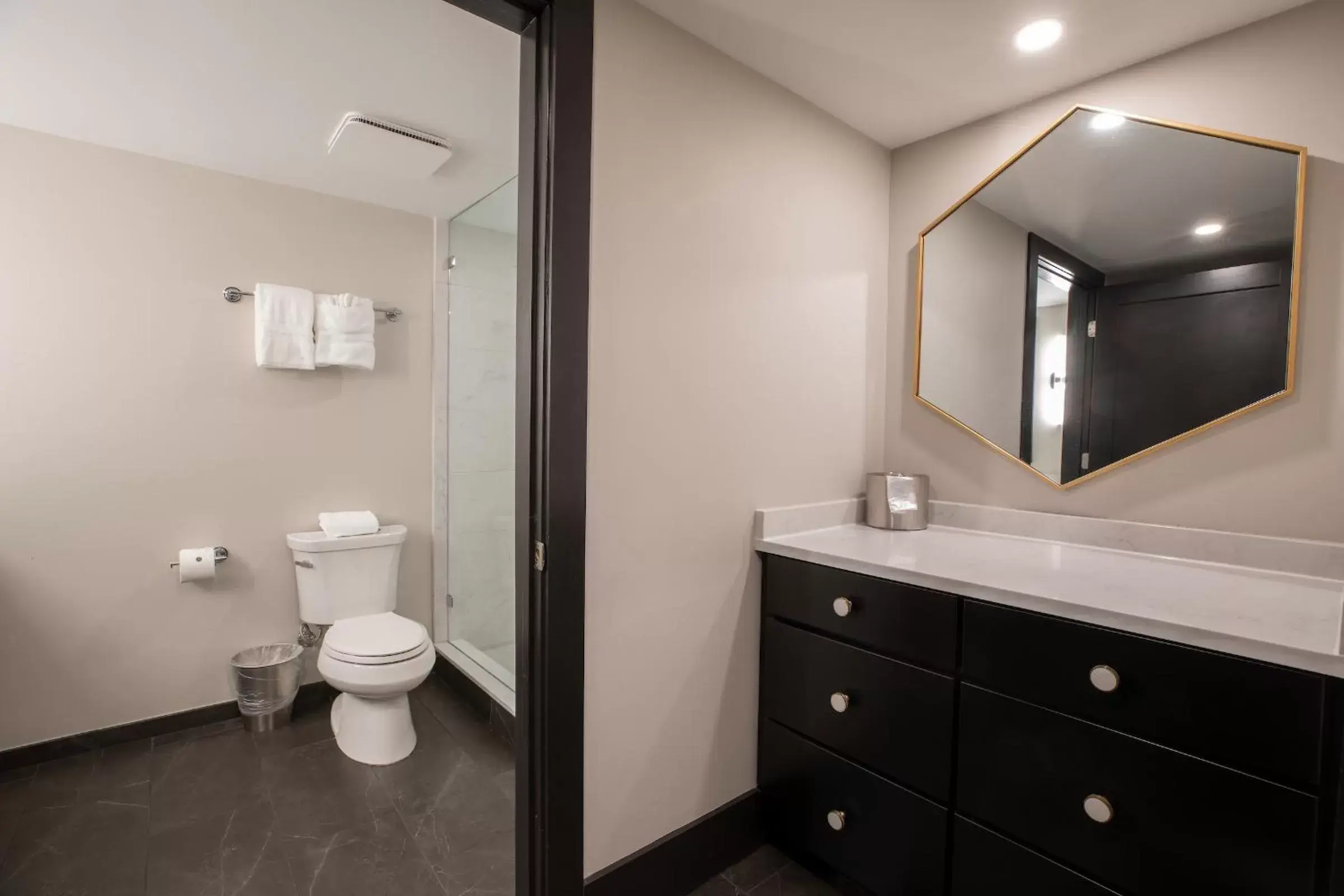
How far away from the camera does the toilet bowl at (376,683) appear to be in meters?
2.14

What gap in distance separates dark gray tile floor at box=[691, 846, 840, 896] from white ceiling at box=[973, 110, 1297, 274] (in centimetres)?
182

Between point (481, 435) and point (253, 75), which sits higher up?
point (253, 75)

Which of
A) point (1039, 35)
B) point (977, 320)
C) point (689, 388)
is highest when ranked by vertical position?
point (1039, 35)

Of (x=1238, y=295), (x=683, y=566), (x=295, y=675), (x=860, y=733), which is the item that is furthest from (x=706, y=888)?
(x=1238, y=295)

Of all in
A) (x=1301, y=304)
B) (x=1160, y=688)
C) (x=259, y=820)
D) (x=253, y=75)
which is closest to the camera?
(x=1160, y=688)

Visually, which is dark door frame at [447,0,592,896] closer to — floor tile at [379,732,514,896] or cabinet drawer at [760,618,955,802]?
floor tile at [379,732,514,896]

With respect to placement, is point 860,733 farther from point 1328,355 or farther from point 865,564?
point 1328,355

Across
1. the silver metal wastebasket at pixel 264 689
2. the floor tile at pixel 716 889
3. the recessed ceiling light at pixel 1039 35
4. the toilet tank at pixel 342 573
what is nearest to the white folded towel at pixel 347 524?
the toilet tank at pixel 342 573

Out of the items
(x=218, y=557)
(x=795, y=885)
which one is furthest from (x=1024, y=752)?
(x=218, y=557)

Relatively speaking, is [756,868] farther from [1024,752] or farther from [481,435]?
[481,435]

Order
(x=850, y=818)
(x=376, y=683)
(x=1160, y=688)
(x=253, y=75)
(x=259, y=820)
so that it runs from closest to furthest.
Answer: (x=1160, y=688) < (x=850, y=818) < (x=253, y=75) < (x=259, y=820) < (x=376, y=683)

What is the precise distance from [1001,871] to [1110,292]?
147 cm

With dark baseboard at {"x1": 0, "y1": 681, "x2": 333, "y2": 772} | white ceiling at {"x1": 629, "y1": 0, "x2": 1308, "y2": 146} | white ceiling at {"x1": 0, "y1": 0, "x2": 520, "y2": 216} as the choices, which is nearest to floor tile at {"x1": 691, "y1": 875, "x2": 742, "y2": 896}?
dark baseboard at {"x1": 0, "y1": 681, "x2": 333, "y2": 772}

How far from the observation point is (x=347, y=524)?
258cm
